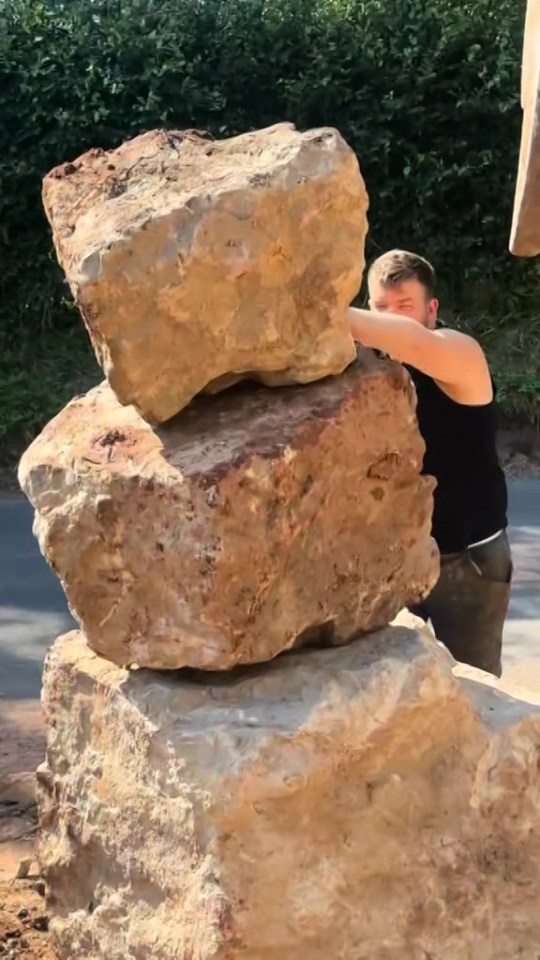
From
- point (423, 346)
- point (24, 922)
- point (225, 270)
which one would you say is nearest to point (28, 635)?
point (24, 922)

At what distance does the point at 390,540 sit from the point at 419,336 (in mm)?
434

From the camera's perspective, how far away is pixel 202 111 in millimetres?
10016

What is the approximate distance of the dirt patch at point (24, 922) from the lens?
3.08 m

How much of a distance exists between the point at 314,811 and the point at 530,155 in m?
1.39

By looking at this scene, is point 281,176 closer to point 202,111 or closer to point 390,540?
point 390,540

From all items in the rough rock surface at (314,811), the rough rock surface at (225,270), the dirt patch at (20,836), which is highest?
the rough rock surface at (225,270)

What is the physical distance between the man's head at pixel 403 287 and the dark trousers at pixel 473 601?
0.63 metres

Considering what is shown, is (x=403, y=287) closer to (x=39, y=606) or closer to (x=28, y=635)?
(x=28, y=635)

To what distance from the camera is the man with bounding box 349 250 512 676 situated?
10.5 ft

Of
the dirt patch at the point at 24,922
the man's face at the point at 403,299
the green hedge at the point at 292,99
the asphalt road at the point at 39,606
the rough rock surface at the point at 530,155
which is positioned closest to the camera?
the rough rock surface at the point at 530,155

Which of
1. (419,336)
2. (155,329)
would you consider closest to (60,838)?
(155,329)

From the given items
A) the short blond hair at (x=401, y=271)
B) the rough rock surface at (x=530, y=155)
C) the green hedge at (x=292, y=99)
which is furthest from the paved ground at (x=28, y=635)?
the rough rock surface at (x=530, y=155)

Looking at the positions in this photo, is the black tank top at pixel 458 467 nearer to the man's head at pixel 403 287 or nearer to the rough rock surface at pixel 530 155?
the man's head at pixel 403 287

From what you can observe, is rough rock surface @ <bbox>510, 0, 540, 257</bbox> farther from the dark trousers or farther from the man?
the dark trousers
